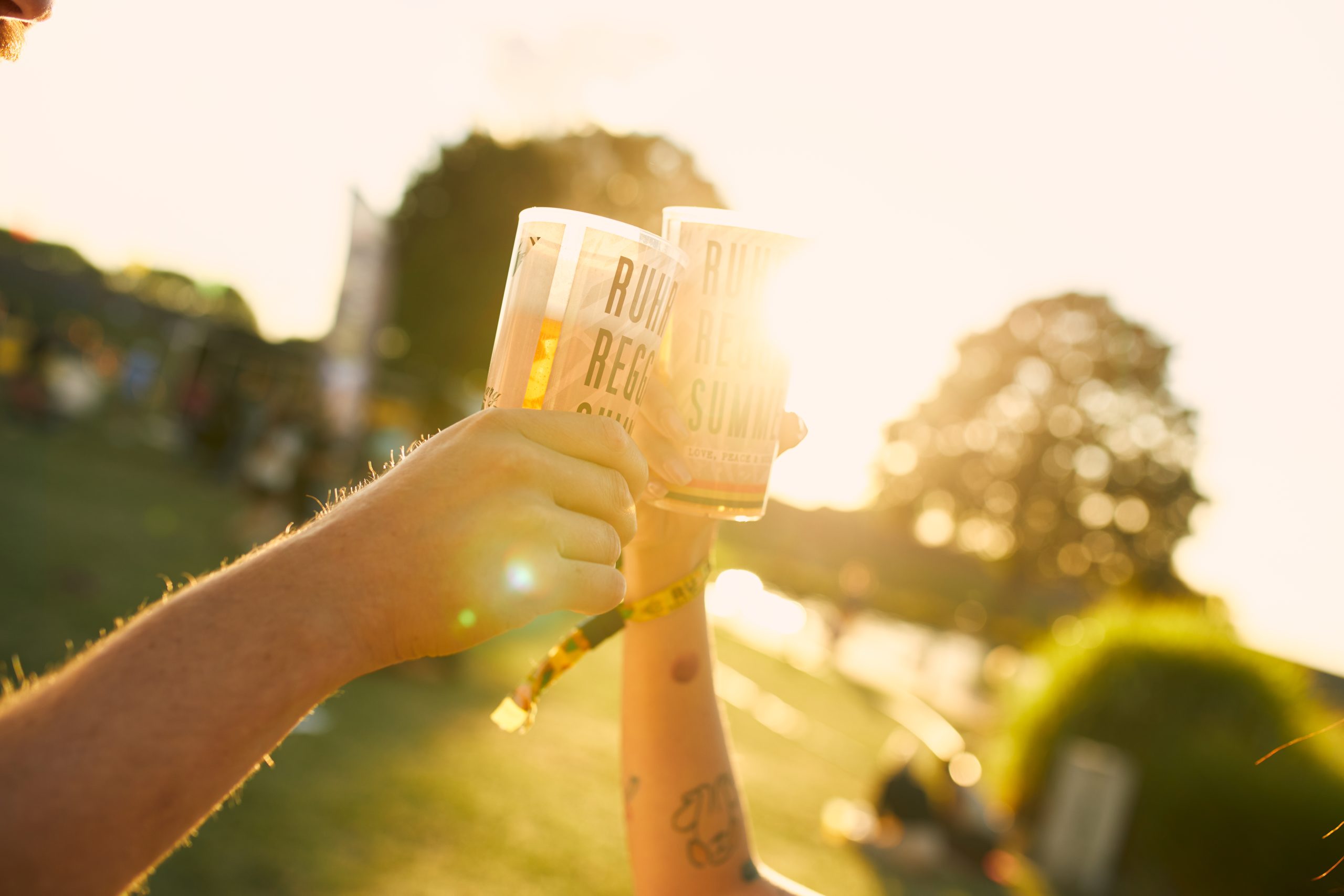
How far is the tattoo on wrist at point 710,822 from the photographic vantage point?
164 centimetres

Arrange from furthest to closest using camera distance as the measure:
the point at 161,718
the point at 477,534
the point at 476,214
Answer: the point at 476,214 < the point at 477,534 < the point at 161,718

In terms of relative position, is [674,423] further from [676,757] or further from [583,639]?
[676,757]

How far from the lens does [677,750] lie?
5.59 ft

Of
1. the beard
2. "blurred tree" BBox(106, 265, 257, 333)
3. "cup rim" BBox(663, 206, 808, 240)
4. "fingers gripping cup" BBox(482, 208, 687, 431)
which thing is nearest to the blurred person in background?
"fingers gripping cup" BBox(482, 208, 687, 431)

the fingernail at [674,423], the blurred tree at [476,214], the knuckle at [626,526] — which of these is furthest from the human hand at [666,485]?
the blurred tree at [476,214]

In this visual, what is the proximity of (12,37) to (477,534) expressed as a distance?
1466 millimetres

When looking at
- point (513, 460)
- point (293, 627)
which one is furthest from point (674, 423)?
point (293, 627)

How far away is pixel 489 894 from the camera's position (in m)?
4.55

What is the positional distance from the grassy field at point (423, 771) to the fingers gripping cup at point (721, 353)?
3753mm

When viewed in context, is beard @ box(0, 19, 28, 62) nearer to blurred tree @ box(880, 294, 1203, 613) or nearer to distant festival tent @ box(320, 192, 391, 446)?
distant festival tent @ box(320, 192, 391, 446)

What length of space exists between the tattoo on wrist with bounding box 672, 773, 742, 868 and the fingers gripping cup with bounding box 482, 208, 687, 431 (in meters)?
0.87

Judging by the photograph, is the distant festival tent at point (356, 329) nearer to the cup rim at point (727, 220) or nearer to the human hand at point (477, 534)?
the cup rim at point (727, 220)

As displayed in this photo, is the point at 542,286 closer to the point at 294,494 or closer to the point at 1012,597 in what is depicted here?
the point at 294,494

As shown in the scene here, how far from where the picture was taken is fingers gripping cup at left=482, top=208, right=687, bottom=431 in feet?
3.95
